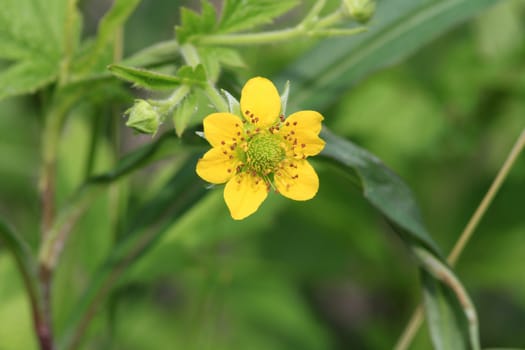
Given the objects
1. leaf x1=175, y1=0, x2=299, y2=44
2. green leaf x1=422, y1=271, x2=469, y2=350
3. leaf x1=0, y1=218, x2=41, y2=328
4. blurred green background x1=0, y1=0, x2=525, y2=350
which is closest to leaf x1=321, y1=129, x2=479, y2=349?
green leaf x1=422, y1=271, x2=469, y2=350

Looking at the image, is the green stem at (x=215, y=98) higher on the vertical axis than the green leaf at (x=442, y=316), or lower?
higher

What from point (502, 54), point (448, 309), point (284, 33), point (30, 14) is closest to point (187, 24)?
point (284, 33)

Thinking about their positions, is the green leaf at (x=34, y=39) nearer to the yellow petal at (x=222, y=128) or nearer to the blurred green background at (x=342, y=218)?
the yellow petal at (x=222, y=128)

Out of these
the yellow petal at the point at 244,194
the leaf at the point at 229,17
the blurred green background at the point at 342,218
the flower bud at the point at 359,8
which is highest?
the flower bud at the point at 359,8

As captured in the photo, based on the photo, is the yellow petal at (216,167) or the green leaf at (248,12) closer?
the yellow petal at (216,167)

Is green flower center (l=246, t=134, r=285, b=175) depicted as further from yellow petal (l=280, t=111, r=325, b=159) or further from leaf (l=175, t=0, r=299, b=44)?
leaf (l=175, t=0, r=299, b=44)

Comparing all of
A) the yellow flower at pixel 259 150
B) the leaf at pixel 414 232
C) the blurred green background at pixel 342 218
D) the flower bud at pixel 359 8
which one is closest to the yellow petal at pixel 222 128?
the yellow flower at pixel 259 150

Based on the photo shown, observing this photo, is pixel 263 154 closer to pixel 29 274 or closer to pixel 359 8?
pixel 359 8
